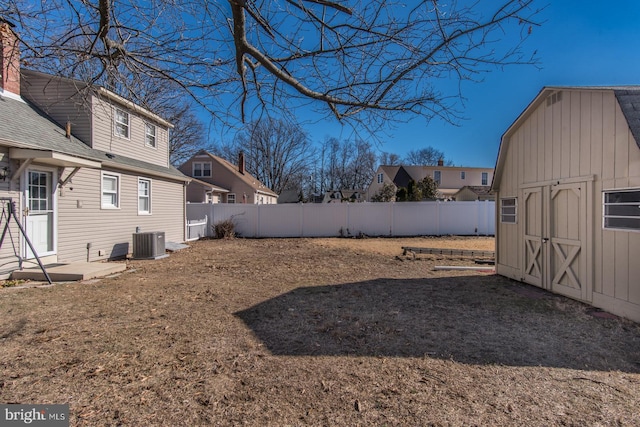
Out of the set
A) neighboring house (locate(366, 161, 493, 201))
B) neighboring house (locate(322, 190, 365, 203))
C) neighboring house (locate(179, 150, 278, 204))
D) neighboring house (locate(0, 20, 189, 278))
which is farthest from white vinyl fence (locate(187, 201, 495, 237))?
neighboring house (locate(322, 190, 365, 203))

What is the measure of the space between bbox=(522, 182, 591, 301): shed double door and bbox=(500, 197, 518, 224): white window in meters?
0.45

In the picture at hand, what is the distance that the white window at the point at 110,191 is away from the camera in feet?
30.3

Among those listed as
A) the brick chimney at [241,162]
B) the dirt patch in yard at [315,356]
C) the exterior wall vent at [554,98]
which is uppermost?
the brick chimney at [241,162]

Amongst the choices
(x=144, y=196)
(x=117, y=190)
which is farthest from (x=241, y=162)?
(x=117, y=190)

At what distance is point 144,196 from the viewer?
1105 centimetres

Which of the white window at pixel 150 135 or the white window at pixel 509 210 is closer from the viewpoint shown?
the white window at pixel 509 210

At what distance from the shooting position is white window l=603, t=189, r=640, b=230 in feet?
14.5

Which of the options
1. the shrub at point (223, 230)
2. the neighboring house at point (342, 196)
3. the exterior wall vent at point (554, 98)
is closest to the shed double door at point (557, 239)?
the exterior wall vent at point (554, 98)

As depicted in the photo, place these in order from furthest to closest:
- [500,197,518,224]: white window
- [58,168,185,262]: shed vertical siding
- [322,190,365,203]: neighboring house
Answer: [322,190,365,203]: neighboring house, [58,168,185,262]: shed vertical siding, [500,197,518,224]: white window

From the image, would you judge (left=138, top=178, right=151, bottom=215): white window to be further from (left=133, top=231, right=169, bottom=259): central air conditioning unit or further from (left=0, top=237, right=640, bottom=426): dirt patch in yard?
(left=0, top=237, right=640, bottom=426): dirt patch in yard

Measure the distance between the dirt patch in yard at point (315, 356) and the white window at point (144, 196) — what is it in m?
5.11

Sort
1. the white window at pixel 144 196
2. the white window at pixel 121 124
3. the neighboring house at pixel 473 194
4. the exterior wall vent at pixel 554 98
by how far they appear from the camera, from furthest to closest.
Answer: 1. the neighboring house at pixel 473 194
2. the white window at pixel 144 196
3. the white window at pixel 121 124
4. the exterior wall vent at pixel 554 98

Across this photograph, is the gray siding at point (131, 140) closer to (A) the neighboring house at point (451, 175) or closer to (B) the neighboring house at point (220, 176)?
(B) the neighboring house at point (220, 176)

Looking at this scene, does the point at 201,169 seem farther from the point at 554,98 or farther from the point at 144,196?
the point at 554,98
